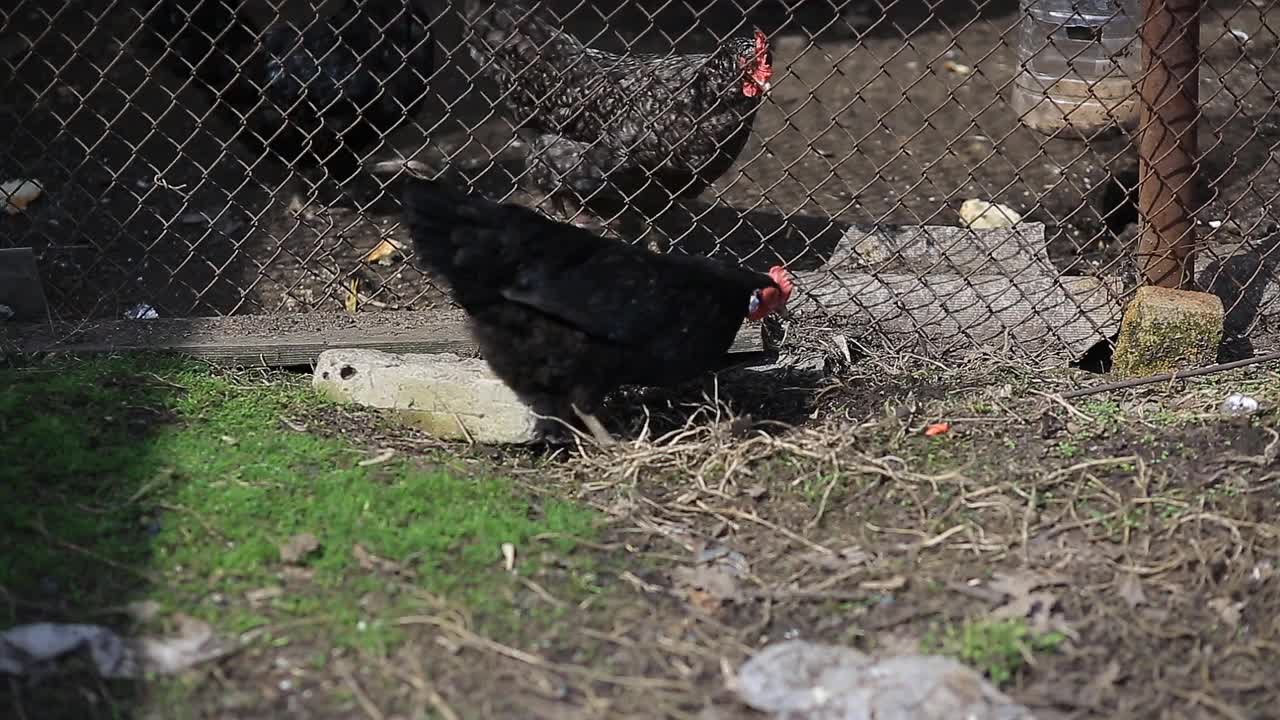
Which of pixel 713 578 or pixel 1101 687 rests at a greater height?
pixel 713 578

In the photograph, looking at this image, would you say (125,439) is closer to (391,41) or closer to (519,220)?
(519,220)

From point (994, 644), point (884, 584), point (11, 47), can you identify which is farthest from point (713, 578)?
point (11, 47)

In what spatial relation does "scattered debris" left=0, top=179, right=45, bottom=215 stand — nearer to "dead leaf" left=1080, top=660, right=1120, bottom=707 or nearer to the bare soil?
the bare soil

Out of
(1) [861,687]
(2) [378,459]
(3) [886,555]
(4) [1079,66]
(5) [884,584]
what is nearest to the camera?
(1) [861,687]

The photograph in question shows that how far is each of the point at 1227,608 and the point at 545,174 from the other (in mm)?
3236

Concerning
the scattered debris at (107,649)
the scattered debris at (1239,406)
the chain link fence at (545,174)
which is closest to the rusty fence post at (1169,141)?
the chain link fence at (545,174)

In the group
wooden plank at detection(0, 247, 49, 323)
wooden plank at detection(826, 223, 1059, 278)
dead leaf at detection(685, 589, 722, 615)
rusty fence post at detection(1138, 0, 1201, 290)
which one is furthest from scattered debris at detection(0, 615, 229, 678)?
rusty fence post at detection(1138, 0, 1201, 290)

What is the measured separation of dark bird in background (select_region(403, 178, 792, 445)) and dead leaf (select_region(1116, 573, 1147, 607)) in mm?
1375

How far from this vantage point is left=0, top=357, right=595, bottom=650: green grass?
109 inches

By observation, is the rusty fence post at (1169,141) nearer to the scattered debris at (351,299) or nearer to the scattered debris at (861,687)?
the scattered debris at (861,687)

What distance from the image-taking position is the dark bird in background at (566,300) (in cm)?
347

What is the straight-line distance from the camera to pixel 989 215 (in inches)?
212

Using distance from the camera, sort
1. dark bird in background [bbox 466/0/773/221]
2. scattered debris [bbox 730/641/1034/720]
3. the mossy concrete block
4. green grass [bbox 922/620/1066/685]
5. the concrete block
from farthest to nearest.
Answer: dark bird in background [bbox 466/0/773/221] < the mossy concrete block < the concrete block < green grass [bbox 922/620/1066/685] < scattered debris [bbox 730/641/1034/720]

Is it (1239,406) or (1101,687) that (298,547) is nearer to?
(1101,687)
